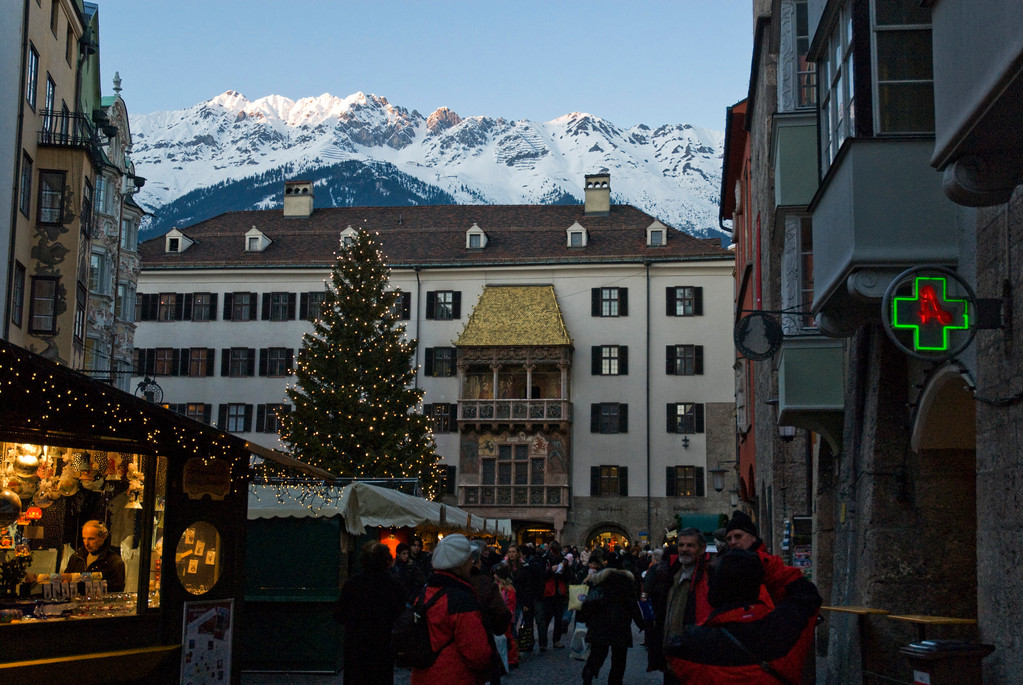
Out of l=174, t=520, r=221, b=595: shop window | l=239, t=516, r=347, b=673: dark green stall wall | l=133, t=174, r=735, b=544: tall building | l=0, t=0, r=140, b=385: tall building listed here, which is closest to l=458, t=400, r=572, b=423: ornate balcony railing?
l=133, t=174, r=735, b=544: tall building

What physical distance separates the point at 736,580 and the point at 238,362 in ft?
178

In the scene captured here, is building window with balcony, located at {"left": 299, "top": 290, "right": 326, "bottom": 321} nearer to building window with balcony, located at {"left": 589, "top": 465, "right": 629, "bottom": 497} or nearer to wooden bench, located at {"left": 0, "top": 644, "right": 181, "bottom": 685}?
building window with balcony, located at {"left": 589, "top": 465, "right": 629, "bottom": 497}

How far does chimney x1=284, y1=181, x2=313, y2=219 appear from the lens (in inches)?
2606

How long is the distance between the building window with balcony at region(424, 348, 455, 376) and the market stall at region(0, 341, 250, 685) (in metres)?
44.1

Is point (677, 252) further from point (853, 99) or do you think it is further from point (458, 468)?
point (853, 99)

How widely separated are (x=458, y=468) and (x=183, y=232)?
65.4 feet

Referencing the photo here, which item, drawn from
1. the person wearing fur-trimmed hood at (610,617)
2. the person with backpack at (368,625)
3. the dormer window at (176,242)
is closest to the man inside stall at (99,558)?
the person with backpack at (368,625)

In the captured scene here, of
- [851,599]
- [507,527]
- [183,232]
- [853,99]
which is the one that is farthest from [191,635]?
[183,232]

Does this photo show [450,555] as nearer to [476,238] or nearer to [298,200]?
[476,238]

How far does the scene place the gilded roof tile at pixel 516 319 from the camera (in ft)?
183

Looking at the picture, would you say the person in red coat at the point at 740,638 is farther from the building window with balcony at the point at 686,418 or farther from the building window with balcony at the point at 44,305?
the building window with balcony at the point at 686,418

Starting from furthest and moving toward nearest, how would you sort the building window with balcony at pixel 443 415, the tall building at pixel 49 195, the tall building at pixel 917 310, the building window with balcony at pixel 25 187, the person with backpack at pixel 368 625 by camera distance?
the building window with balcony at pixel 443 415
the building window with balcony at pixel 25 187
the tall building at pixel 49 195
the person with backpack at pixel 368 625
the tall building at pixel 917 310

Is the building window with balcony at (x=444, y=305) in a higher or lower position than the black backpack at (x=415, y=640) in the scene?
higher

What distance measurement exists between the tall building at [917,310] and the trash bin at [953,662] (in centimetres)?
23
